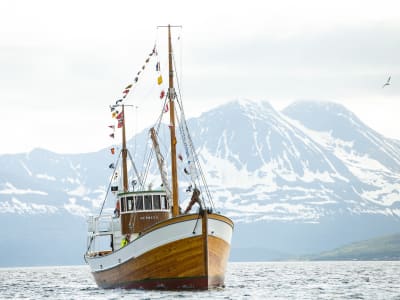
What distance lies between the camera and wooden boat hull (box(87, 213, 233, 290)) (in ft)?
268

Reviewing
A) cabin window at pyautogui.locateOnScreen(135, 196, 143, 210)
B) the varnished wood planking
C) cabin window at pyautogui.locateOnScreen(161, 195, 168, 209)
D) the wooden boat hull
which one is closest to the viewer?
the wooden boat hull

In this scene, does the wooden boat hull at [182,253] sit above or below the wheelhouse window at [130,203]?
below

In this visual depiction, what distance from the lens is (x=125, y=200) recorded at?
9650 centimetres

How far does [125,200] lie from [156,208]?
3.40 metres

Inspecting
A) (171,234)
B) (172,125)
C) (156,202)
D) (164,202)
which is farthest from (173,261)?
(164,202)

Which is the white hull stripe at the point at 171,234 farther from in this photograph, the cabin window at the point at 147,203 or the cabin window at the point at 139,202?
the cabin window at the point at 147,203

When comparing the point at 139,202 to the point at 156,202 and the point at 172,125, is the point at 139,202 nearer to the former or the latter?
the point at 156,202

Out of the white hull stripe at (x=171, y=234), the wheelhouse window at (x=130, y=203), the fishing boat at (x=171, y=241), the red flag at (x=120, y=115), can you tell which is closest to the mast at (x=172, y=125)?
the fishing boat at (x=171, y=241)

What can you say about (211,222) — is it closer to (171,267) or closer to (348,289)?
(171,267)

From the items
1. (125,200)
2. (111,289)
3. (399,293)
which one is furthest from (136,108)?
(399,293)

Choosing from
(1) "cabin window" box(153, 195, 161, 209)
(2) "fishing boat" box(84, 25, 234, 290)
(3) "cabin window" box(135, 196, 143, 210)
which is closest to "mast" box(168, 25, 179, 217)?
(2) "fishing boat" box(84, 25, 234, 290)

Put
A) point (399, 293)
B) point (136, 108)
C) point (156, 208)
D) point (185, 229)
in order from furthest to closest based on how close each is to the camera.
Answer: point (136, 108) < point (156, 208) < point (399, 293) < point (185, 229)

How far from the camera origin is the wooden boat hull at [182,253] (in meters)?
81.8

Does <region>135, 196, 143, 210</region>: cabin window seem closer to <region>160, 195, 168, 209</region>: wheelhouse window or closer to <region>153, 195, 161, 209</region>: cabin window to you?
<region>153, 195, 161, 209</region>: cabin window
